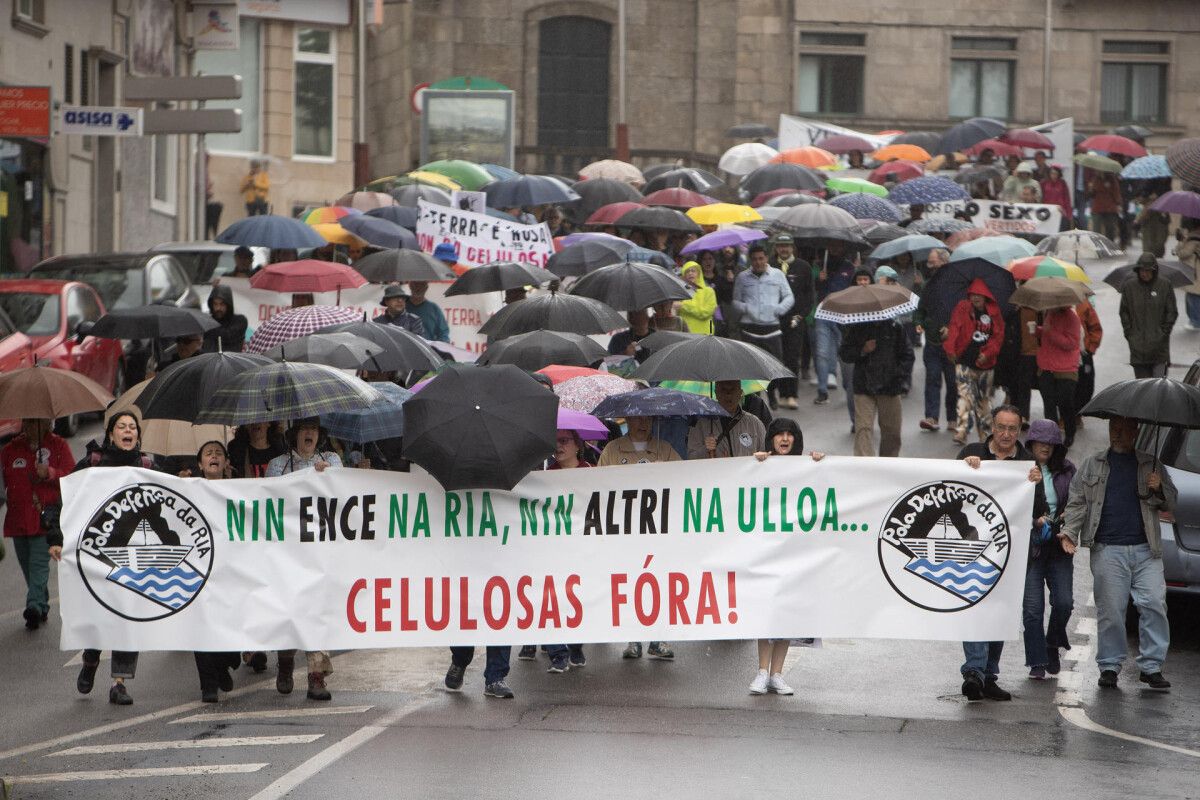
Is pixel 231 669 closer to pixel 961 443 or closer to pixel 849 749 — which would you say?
pixel 849 749

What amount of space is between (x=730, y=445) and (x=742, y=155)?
966 inches

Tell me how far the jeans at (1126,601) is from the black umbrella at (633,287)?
533 centimetres

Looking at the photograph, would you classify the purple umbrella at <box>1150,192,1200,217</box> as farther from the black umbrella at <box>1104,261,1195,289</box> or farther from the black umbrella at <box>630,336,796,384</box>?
the black umbrella at <box>630,336,796,384</box>

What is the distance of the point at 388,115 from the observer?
51.7 m

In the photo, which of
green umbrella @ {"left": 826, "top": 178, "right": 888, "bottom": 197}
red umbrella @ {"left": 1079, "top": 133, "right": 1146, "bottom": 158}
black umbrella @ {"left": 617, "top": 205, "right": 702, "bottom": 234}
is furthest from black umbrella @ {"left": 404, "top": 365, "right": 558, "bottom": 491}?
red umbrella @ {"left": 1079, "top": 133, "right": 1146, "bottom": 158}

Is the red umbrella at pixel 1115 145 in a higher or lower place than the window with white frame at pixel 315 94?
lower

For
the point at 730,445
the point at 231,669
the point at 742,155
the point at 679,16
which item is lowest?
the point at 231,669

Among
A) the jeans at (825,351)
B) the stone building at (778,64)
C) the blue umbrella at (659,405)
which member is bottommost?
the jeans at (825,351)

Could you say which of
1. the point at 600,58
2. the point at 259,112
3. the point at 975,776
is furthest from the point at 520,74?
the point at 975,776

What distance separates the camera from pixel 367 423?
41.6ft

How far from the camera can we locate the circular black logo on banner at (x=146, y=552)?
452 inches

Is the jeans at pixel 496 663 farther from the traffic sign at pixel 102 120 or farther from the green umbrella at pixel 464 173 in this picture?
the green umbrella at pixel 464 173

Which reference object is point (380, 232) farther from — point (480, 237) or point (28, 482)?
point (28, 482)

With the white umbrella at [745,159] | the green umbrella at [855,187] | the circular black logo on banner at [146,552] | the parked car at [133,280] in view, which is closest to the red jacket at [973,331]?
the parked car at [133,280]
